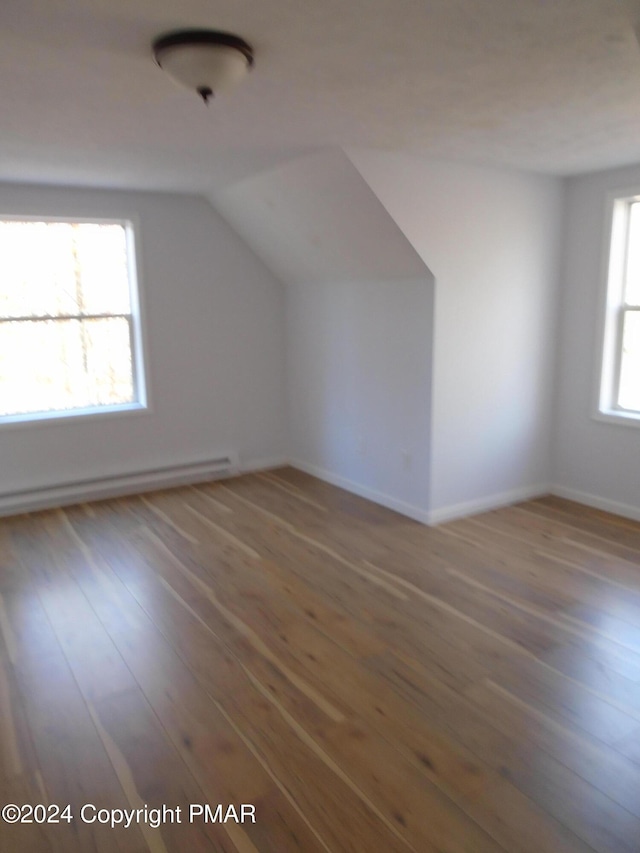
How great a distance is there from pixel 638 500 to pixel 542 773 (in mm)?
2750

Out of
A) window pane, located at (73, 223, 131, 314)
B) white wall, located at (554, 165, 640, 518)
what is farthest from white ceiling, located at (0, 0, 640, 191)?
window pane, located at (73, 223, 131, 314)

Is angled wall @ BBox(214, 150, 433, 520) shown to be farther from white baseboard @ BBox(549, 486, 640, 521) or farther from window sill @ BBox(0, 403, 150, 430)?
window sill @ BBox(0, 403, 150, 430)

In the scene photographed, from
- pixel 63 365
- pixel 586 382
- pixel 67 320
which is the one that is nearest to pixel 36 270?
pixel 67 320

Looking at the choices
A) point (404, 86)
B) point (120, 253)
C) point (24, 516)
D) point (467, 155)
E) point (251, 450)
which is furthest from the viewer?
point (251, 450)

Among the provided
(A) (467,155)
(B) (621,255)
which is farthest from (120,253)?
(B) (621,255)

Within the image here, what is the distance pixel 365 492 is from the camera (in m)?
4.84

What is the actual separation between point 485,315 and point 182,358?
8.04 ft

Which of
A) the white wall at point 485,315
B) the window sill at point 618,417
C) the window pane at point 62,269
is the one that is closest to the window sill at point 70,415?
the window pane at point 62,269

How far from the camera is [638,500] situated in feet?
14.0

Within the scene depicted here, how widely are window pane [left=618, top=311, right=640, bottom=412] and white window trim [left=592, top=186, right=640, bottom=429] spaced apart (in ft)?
0.13

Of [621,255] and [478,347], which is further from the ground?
[621,255]

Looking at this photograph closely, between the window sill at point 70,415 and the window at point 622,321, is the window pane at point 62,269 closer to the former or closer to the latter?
the window sill at point 70,415

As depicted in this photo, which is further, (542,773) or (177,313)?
(177,313)

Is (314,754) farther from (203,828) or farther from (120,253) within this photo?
(120,253)
